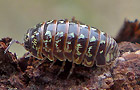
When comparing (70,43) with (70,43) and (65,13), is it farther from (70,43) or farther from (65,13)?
(65,13)

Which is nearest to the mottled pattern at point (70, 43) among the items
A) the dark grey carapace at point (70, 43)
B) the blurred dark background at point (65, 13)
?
the dark grey carapace at point (70, 43)

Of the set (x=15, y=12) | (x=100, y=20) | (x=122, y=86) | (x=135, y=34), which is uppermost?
(x=15, y=12)

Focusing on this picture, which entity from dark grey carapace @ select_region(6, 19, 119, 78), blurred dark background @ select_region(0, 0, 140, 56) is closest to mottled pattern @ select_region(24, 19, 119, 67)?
dark grey carapace @ select_region(6, 19, 119, 78)

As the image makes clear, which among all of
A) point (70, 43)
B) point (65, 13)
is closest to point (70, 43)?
point (70, 43)

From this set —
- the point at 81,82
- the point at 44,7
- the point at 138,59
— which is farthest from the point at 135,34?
the point at 44,7

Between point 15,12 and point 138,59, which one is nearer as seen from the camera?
point 138,59

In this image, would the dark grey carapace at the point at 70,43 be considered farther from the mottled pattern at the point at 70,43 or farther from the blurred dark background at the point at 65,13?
the blurred dark background at the point at 65,13

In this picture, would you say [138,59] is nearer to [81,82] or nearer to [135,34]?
[81,82]
